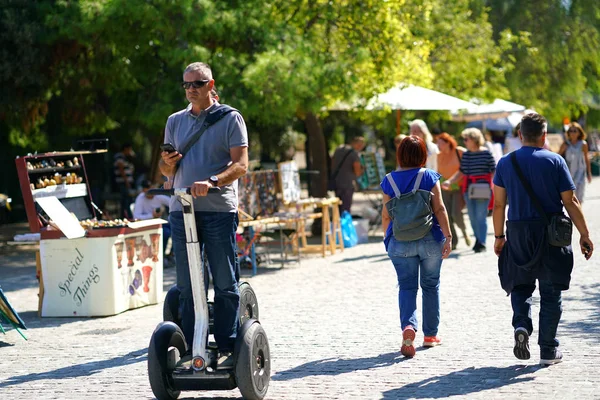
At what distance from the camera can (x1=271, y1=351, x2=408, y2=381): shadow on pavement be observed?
7367 millimetres

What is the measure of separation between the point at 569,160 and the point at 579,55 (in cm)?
1919

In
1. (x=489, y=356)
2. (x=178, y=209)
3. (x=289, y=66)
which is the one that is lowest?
(x=489, y=356)

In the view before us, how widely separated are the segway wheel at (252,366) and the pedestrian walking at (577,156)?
11.1m

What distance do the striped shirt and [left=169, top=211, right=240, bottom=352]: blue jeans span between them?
29.1ft

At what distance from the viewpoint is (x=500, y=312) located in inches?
384

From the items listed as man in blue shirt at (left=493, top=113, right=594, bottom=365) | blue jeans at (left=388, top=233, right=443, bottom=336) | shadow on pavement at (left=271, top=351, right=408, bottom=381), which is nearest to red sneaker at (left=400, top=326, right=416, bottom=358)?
shadow on pavement at (left=271, top=351, right=408, bottom=381)

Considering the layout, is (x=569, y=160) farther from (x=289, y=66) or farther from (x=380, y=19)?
(x=289, y=66)

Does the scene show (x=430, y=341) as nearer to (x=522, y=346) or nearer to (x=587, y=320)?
(x=522, y=346)

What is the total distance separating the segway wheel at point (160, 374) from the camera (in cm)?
635

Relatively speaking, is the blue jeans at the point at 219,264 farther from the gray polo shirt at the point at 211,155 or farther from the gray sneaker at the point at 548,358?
the gray sneaker at the point at 548,358

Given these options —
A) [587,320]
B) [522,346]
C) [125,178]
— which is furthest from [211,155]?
[125,178]

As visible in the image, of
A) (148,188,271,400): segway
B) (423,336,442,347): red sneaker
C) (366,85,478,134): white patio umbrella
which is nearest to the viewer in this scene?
(148,188,271,400): segway

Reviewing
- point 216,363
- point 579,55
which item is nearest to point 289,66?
point 216,363

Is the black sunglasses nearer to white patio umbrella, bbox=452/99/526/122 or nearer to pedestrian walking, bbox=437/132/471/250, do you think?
pedestrian walking, bbox=437/132/471/250
